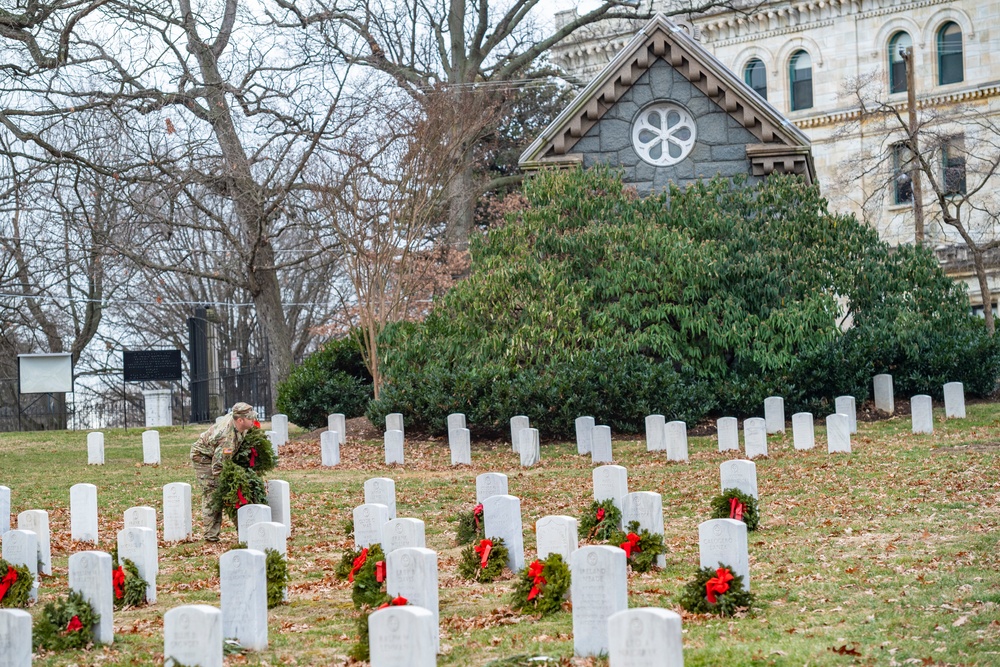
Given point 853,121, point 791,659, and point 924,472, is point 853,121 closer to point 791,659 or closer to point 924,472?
point 924,472

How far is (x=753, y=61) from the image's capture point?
5494 cm

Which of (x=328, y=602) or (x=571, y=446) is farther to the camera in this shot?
(x=571, y=446)

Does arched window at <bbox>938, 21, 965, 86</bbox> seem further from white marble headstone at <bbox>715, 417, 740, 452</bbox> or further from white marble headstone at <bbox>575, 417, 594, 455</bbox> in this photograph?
white marble headstone at <bbox>575, 417, 594, 455</bbox>

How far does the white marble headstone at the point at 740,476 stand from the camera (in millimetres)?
13508

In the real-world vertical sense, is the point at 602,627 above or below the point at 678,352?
below

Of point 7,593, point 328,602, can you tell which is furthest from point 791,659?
point 7,593

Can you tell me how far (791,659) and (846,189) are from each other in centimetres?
4514

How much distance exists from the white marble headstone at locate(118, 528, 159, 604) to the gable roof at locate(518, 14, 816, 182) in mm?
17592

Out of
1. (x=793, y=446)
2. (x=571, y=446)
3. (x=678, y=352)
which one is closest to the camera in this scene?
(x=793, y=446)

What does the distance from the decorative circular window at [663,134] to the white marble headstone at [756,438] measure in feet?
29.9

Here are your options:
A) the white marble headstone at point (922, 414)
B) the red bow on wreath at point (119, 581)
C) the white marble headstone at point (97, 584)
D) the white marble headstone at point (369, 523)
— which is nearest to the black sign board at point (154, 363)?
the white marble headstone at point (922, 414)

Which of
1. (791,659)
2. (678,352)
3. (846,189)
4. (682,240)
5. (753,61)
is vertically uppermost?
(753,61)

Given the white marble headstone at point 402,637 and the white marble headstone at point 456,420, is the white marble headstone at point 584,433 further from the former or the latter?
the white marble headstone at point 402,637

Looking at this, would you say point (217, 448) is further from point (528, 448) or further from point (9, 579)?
point (528, 448)
